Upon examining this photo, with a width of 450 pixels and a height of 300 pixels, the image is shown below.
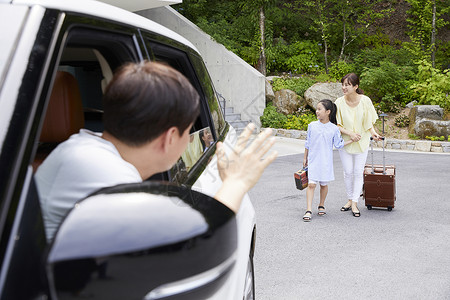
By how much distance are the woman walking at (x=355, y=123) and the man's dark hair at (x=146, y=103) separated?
5.82 metres

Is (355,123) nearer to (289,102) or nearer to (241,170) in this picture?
(241,170)

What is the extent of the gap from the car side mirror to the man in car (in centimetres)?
19

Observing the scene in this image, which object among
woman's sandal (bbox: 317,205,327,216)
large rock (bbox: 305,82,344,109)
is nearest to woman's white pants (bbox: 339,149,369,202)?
woman's sandal (bbox: 317,205,327,216)

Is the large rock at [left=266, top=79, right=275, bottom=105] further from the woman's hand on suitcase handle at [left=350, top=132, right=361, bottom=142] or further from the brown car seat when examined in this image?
the brown car seat

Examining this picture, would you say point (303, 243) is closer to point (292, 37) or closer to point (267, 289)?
point (267, 289)

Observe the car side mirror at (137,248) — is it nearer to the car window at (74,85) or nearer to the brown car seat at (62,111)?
the car window at (74,85)

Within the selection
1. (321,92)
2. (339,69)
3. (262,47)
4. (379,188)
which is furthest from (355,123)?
(339,69)

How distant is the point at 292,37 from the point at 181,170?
66.1ft

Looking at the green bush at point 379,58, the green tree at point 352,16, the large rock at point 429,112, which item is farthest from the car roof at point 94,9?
the green tree at point 352,16

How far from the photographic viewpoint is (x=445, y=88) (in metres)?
16.4

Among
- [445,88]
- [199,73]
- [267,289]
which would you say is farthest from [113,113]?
[445,88]

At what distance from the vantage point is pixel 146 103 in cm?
112

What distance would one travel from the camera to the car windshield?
3.67ft

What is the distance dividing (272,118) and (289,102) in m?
0.93
